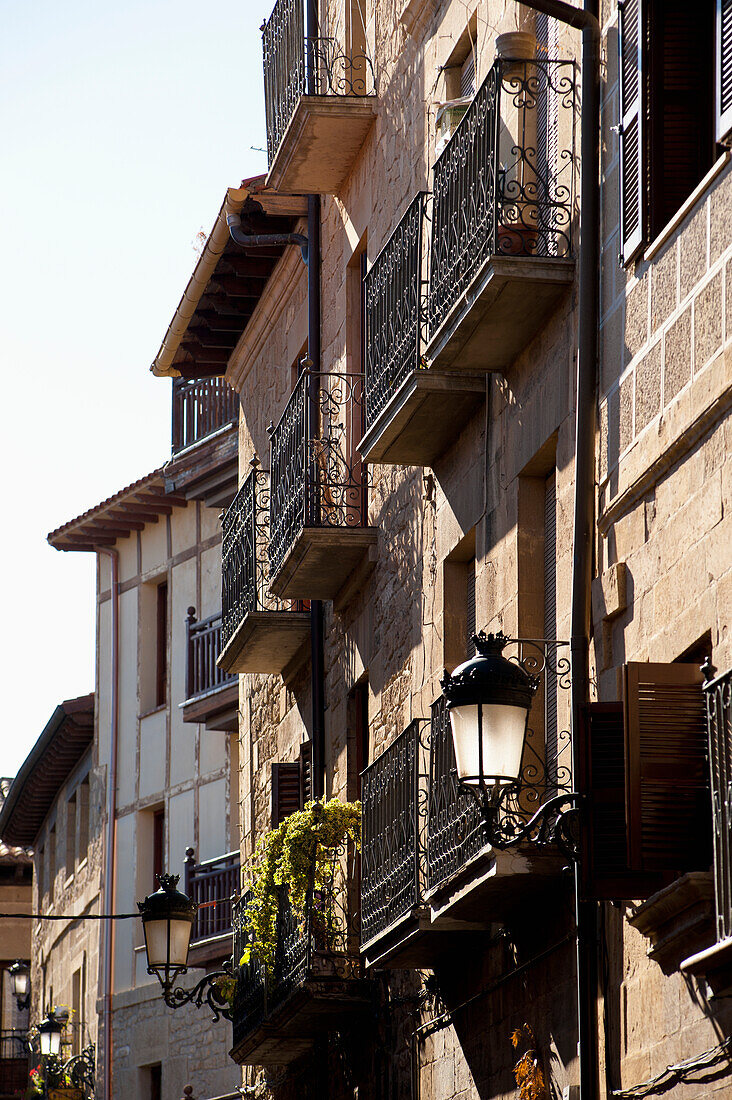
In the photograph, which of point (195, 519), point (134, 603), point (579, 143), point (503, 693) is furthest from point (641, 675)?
point (134, 603)

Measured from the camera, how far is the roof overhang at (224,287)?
1738cm

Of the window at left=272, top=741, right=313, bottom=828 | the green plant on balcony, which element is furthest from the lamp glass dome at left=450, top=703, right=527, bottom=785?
the window at left=272, top=741, right=313, bottom=828

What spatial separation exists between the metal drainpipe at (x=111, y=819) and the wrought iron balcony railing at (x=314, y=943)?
1365cm

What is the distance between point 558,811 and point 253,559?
8743 mm

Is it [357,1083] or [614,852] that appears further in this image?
[357,1083]

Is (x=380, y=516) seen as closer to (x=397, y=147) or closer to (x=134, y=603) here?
(x=397, y=147)

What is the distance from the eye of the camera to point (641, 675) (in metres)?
7.68

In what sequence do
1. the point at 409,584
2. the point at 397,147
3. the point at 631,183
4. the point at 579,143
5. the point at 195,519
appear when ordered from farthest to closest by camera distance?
the point at 195,519, the point at 397,147, the point at 409,584, the point at 579,143, the point at 631,183

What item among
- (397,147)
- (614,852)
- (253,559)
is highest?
(397,147)

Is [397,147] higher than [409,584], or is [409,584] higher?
[397,147]

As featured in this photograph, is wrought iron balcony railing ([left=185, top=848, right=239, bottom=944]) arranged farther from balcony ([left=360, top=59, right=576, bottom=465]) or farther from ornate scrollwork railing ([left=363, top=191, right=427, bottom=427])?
balcony ([left=360, top=59, right=576, bottom=465])

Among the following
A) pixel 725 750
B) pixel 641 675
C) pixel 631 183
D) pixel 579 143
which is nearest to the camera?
pixel 725 750

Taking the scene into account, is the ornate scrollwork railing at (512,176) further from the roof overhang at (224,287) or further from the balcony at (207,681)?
the balcony at (207,681)

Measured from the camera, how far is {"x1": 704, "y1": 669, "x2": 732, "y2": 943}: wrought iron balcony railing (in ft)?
21.3
